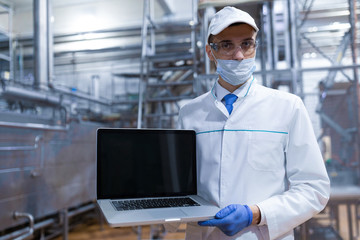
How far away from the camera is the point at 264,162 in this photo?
31.4 inches

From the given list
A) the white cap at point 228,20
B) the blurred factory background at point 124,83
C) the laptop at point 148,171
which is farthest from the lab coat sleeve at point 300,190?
the blurred factory background at point 124,83

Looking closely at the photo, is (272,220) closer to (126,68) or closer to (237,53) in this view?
(237,53)

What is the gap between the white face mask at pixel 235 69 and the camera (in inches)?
32.2

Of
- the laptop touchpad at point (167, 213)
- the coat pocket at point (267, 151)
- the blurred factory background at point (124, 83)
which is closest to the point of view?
the laptop touchpad at point (167, 213)

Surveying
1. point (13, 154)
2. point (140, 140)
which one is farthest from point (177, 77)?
point (140, 140)

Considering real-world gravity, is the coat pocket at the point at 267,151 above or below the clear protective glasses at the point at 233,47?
below

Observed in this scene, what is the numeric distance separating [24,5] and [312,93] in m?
4.50

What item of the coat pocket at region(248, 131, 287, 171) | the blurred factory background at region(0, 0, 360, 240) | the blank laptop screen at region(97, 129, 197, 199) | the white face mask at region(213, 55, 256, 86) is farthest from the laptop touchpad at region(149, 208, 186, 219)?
the blurred factory background at region(0, 0, 360, 240)

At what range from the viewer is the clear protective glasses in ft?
2.66

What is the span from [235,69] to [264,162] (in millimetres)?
255

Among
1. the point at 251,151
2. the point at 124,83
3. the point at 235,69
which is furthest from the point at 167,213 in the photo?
the point at 124,83

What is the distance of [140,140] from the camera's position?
2.77 feet

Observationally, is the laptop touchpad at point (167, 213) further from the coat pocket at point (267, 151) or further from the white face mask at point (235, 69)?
the white face mask at point (235, 69)

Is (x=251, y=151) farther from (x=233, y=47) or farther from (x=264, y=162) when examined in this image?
(x=233, y=47)
